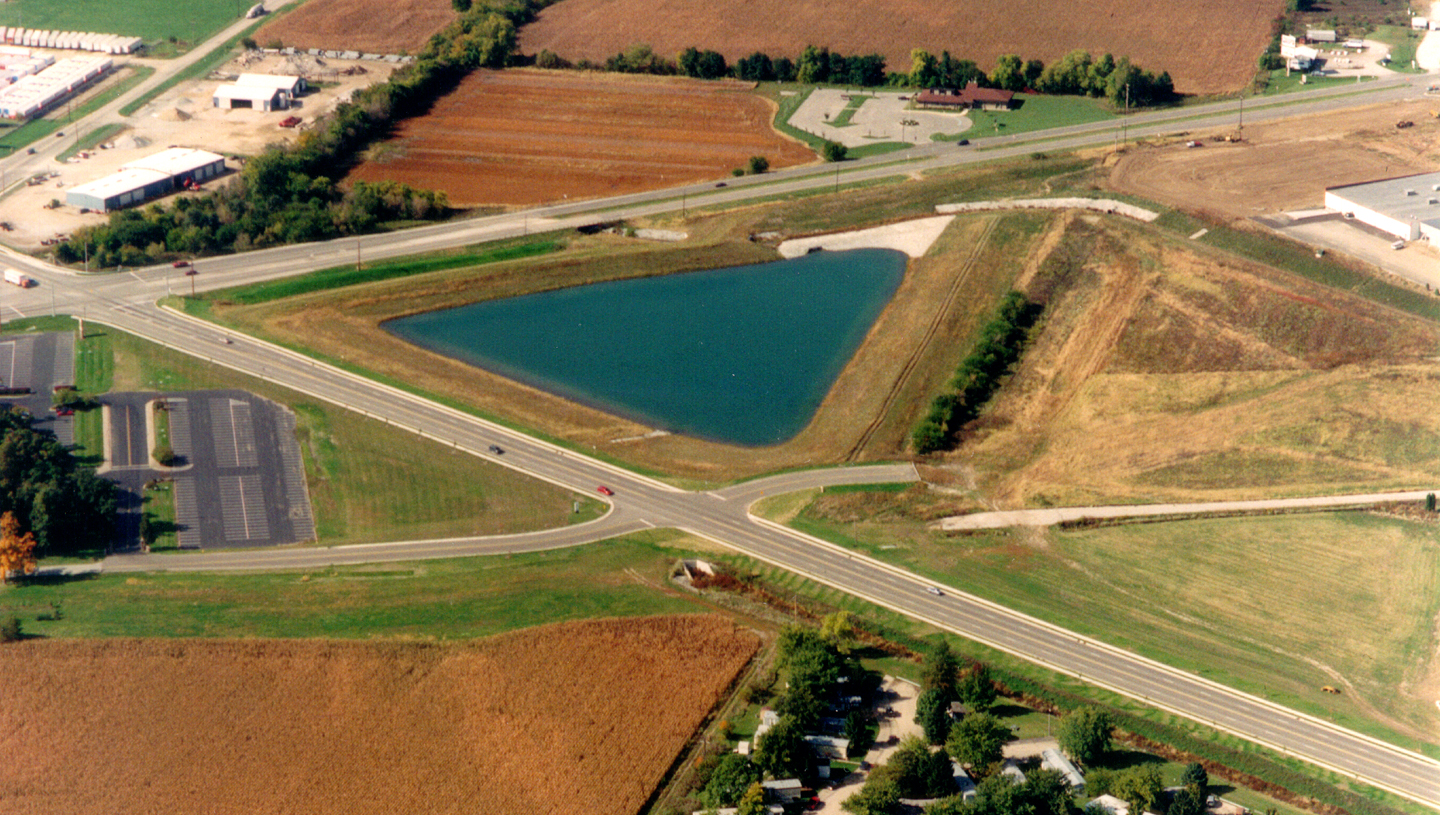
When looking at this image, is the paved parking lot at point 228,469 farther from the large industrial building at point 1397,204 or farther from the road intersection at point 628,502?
the large industrial building at point 1397,204

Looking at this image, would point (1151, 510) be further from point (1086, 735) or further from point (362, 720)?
point (362, 720)

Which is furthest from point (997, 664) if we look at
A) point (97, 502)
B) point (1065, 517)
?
point (97, 502)

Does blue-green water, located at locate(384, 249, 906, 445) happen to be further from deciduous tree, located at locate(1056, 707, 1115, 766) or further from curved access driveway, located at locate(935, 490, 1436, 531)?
deciduous tree, located at locate(1056, 707, 1115, 766)

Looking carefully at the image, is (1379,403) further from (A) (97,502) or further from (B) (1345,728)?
(A) (97,502)

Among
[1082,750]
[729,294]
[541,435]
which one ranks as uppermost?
[729,294]

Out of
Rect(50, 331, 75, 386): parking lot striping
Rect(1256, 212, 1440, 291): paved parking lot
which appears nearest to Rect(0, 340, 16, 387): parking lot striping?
Rect(50, 331, 75, 386): parking lot striping
